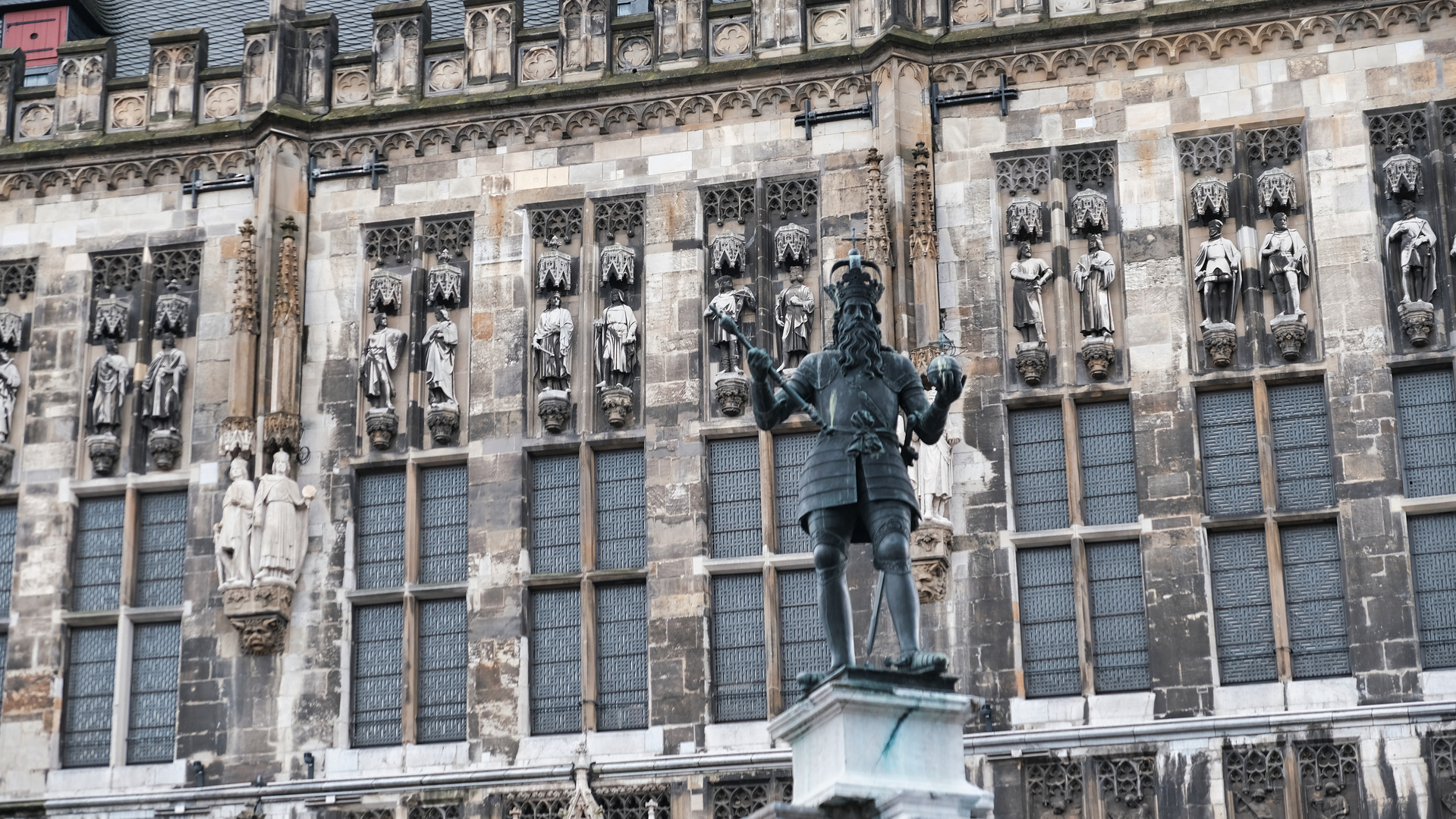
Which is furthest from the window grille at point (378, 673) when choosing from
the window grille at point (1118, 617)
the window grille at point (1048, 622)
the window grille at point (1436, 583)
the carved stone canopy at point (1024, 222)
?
the window grille at point (1436, 583)

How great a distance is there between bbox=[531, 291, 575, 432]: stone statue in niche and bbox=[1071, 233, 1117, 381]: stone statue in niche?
17.8 ft

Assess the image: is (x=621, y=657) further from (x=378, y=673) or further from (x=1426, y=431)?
(x=1426, y=431)

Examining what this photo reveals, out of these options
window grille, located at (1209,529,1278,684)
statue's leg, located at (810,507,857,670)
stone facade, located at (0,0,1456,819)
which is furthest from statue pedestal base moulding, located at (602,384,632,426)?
statue's leg, located at (810,507,857,670)

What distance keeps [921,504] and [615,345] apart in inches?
153

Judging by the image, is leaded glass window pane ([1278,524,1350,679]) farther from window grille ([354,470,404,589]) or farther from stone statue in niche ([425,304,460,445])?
window grille ([354,470,404,589])

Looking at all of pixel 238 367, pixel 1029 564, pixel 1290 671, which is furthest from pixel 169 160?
pixel 1290 671

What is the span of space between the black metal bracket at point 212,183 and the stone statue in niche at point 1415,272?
1258 centimetres

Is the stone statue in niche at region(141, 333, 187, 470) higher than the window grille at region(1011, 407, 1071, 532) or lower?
higher

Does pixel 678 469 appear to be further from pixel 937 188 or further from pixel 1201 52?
pixel 1201 52

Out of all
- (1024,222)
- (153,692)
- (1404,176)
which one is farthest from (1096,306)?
(153,692)

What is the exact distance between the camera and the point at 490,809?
81.1ft

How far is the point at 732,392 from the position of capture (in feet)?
84.0

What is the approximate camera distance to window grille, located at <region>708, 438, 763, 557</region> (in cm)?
2538

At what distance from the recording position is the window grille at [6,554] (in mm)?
26812
